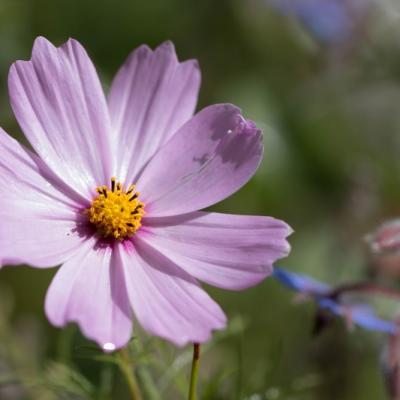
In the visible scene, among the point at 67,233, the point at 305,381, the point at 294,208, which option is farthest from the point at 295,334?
the point at 67,233

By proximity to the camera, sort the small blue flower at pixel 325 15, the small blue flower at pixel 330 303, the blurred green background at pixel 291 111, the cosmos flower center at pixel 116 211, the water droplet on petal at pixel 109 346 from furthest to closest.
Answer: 1. the small blue flower at pixel 325 15
2. the blurred green background at pixel 291 111
3. the small blue flower at pixel 330 303
4. the cosmos flower center at pixel 116 211
5. the water droplet on petal at pixel 109 346

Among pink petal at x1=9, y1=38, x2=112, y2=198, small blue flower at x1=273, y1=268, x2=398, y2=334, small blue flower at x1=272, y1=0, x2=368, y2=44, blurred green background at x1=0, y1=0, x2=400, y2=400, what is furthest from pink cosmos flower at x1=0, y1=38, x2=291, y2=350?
small blue flower at x1=272, y1=0, x2=368, y2=44

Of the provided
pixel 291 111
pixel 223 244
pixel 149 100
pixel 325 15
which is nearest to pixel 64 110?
Result: pixel 149 100

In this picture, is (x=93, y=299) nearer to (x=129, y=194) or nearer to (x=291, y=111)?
(x=129, y=194)

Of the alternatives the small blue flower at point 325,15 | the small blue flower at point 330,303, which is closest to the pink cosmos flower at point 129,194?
the small blue flower at point 330,303

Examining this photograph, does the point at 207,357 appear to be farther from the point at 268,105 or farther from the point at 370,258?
the point at 268,105

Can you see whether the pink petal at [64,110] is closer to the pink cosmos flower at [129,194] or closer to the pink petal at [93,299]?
the pink cosmos flower at [129,194]
